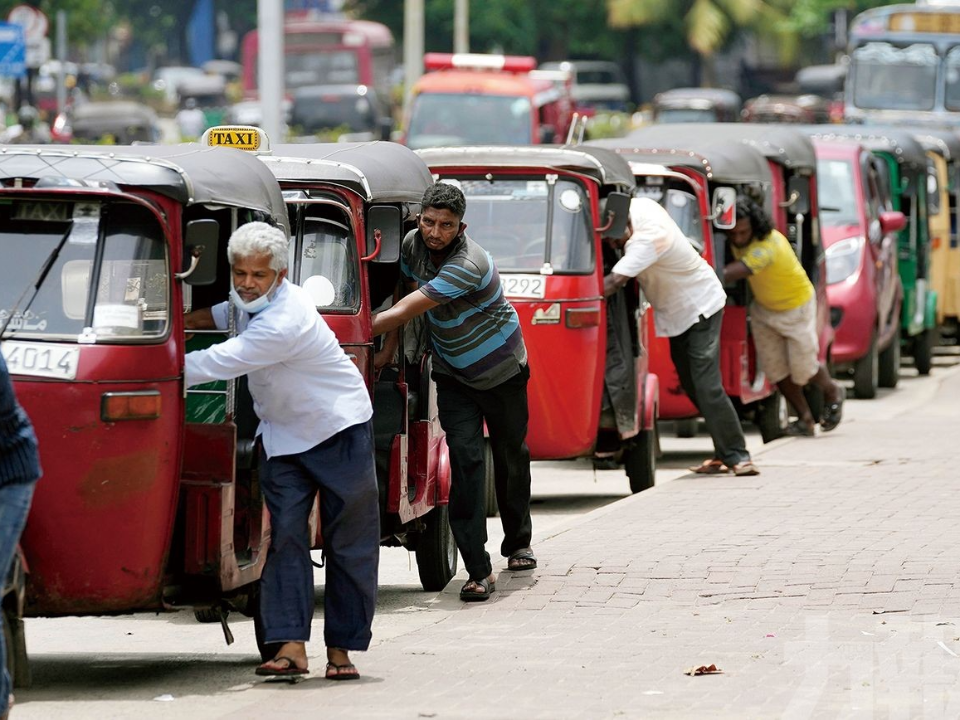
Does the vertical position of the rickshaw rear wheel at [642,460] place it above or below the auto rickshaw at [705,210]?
below

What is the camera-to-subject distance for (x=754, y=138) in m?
15.9

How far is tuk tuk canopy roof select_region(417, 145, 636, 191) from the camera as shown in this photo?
→ 37.1ft

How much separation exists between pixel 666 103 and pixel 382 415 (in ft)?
137

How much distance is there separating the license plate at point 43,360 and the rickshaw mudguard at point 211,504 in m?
0.64

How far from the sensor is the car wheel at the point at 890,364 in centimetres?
1981

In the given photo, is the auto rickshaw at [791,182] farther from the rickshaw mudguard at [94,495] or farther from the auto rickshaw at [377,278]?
the rickshaw mudguard at [94,495]

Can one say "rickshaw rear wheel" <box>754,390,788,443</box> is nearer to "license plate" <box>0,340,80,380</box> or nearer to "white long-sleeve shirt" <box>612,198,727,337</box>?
"white long-sleeve shirt" <box>612,198,727,337</box>

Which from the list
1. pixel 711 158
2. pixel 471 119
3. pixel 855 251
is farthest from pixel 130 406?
pixel 471 119

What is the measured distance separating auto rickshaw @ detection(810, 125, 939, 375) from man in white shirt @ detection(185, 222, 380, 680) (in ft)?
45.1

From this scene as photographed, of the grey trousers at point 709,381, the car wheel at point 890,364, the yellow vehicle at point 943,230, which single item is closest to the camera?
the grey trousers at point 709,381

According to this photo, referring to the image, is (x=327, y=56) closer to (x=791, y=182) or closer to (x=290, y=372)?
(x=791, y=182)

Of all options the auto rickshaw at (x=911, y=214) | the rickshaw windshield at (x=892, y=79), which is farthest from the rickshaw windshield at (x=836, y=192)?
the rickshaw windshield at (x=892, y=79)

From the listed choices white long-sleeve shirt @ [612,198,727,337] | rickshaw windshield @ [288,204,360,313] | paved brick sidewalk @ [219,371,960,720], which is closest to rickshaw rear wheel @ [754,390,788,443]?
white long-sleeve shirt @ [612,198,727,337]

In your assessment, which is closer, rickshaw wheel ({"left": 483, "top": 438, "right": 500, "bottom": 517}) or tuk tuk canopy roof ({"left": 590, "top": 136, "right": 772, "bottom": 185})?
rickshaw wheel ({"left": 483, "top": 438, "right": 500, "bottom": 517})
